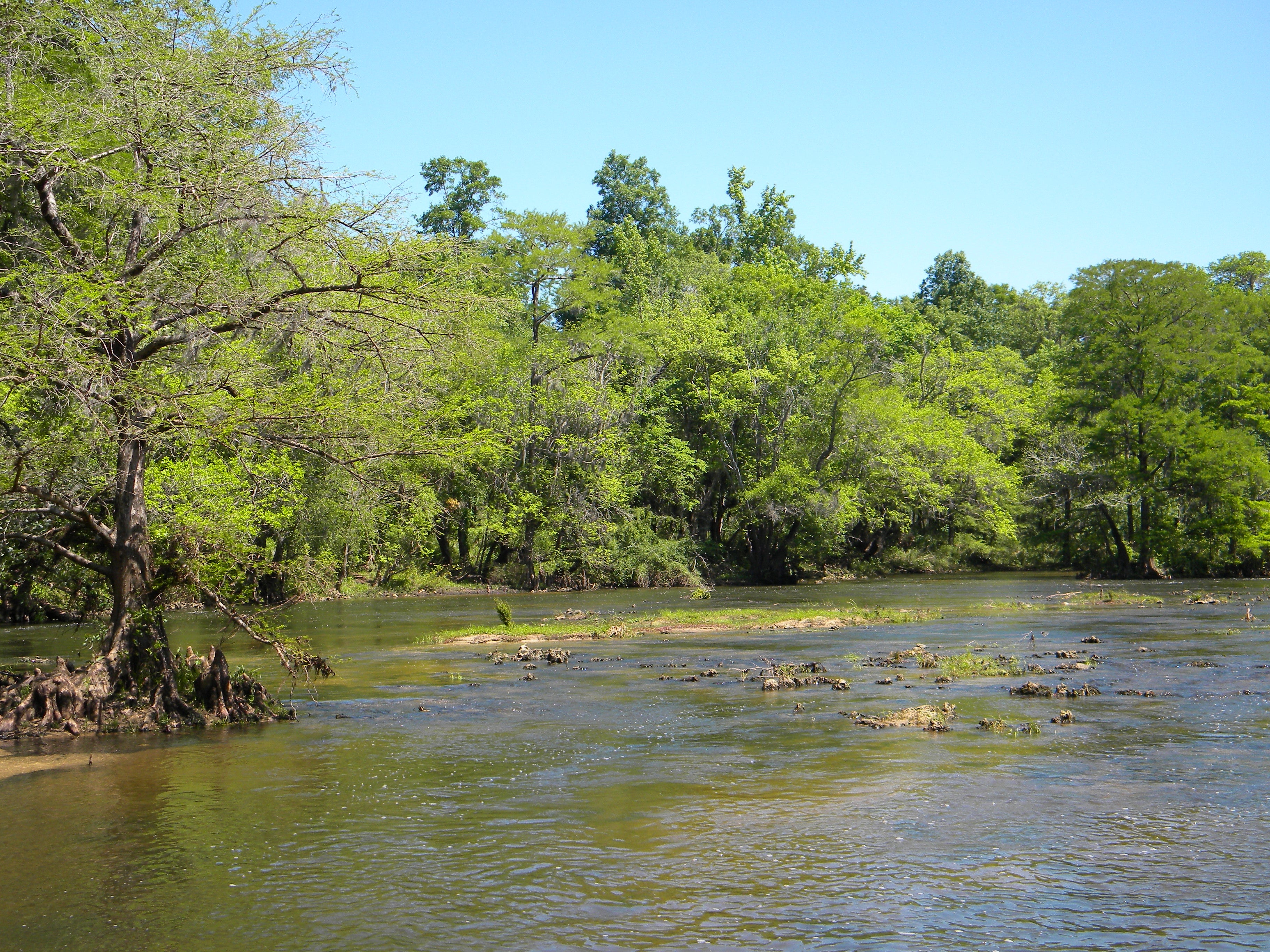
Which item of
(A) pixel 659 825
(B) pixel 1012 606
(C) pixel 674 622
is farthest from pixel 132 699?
(B) pixel 1012 606

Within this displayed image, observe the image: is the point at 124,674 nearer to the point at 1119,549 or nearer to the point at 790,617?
the point at 790,617

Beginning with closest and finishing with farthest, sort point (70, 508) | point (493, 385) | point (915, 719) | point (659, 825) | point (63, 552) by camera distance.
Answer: point (659, 825), point (70, 508), point (63, 552), point (915, 719), point (493, 385)

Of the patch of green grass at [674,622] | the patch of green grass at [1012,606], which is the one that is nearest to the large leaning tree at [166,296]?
the patch of green grass at [674,622]

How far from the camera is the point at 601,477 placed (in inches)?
2010

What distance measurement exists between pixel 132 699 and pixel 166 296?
5.53 m

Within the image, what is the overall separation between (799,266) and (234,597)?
230ft

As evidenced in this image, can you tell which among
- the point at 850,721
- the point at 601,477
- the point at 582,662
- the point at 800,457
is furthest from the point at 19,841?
the point at 800,457

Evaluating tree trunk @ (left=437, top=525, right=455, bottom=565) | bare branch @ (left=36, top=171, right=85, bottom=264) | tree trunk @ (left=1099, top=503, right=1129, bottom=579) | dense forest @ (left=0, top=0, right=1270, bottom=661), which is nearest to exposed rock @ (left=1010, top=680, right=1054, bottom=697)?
dense forest @ (left=0, top=0, right=1270, bottom=661)

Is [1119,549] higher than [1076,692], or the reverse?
[1119,549]

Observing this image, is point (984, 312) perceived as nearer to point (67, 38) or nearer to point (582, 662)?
point (582, 662)

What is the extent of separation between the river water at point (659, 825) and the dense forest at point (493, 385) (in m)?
3.44

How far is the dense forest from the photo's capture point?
13531 mm

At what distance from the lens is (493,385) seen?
49.9 meters

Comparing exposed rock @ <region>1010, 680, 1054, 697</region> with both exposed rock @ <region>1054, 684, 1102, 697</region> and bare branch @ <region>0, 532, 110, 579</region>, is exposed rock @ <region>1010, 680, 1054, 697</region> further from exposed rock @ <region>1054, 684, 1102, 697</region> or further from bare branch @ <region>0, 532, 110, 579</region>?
bare branch @ <region>0, 532, 110, 579</region>
